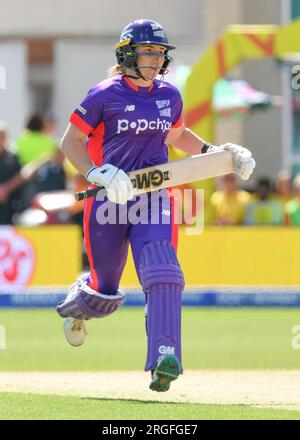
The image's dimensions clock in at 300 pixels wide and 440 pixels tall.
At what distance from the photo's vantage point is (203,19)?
21.1 m

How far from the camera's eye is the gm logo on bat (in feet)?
24.4

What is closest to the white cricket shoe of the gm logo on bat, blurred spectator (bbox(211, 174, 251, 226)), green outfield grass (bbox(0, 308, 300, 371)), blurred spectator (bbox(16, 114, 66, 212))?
green outfield grass (bbox(0, 308, 300, 371))

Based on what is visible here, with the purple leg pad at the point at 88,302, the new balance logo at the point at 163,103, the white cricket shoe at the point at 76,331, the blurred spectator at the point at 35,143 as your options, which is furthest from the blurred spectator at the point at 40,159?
the new balance logo at the point at 163,103

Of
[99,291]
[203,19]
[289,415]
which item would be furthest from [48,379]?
[203,19]

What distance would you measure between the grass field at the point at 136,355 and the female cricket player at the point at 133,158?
53 centimetres

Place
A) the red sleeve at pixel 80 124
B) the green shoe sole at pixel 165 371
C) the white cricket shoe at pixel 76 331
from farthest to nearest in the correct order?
1. the white cricket shoe at pixel 76 331
2. the red sleeve at pixel 80 124
3. the green shoe sole at pixel 165 371

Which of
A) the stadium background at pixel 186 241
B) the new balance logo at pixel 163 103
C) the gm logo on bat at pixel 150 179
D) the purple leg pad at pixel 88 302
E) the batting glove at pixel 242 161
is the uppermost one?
the stadium background at pixel 186 241

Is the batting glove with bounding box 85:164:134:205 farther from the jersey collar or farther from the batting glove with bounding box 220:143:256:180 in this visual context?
the batting glove with bounding box 220:143:256:180

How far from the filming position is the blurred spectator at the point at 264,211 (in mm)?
15406

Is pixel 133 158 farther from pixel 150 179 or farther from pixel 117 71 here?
pixel 117 71

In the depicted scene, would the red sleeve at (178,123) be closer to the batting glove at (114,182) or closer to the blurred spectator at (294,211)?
the batting glove at (114,182)

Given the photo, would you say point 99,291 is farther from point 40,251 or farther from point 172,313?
point 40,251

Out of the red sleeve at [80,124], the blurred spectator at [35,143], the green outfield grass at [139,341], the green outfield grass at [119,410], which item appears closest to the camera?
the green outfield grass at [119,410]

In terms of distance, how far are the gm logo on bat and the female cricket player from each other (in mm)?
125
